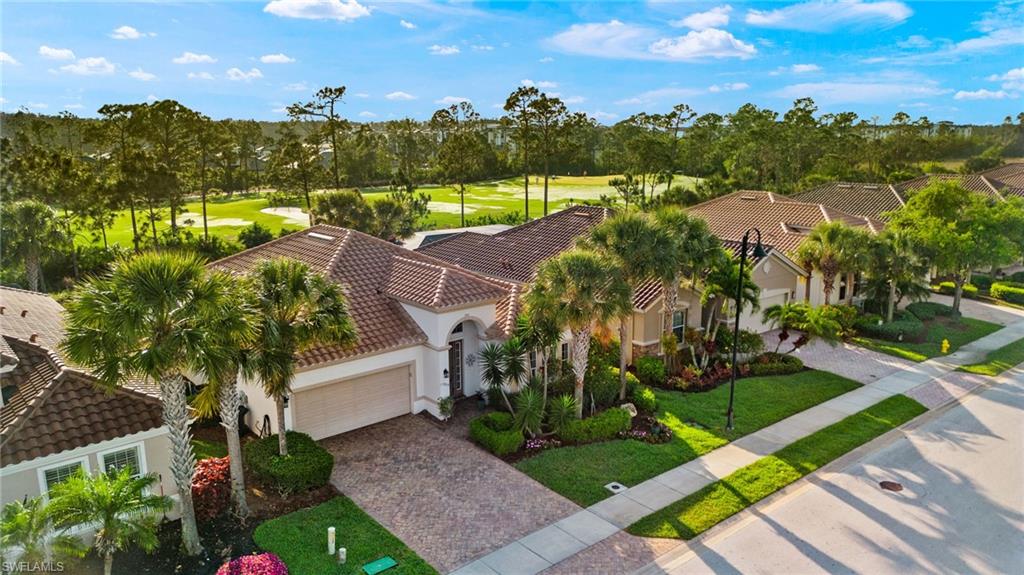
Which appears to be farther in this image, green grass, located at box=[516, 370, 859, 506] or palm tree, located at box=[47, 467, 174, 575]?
green grass, located at box=[516, 370, 859, 506]

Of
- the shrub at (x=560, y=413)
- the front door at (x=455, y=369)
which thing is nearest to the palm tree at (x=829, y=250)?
the shrub at (x=560, y=413)

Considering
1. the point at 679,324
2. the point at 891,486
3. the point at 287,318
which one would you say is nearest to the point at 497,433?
the point at 287,318

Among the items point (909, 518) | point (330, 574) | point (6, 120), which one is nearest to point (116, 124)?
point (6, 120)

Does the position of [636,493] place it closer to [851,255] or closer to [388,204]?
[851,255]

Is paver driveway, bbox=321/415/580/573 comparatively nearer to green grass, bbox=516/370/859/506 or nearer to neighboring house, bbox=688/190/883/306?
green grass, bbox=516/370/859/506

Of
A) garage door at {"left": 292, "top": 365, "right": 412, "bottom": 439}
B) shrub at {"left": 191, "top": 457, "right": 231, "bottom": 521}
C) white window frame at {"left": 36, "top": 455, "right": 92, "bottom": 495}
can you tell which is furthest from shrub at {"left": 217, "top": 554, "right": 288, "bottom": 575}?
garage door at {"left": 292, "top": 365, "right": 412, "bottom": 439}

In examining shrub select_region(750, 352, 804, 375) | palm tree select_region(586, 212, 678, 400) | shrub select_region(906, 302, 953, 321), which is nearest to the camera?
palm tree select_region(586, 212, 678, 400)

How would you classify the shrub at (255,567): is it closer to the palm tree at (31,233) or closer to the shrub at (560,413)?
the shrub at (560,413)
